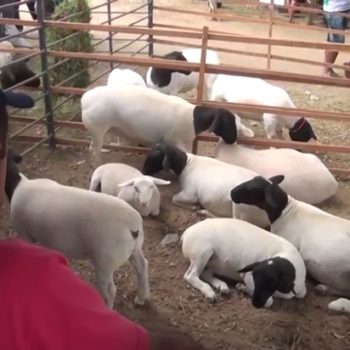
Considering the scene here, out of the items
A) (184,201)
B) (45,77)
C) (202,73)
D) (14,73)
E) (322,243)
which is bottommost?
(184,201)

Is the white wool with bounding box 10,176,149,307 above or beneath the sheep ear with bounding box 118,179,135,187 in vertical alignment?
above

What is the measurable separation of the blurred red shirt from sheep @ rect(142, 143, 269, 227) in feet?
8.61

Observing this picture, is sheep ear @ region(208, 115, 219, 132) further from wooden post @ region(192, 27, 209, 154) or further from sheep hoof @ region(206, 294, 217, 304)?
sheep hoof @ region(206, 294, 217, 304)

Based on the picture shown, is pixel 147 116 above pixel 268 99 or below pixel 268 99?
above

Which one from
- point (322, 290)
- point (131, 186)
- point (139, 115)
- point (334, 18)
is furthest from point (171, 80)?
point (322, 290)

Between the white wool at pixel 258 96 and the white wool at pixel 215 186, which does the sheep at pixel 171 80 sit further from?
the white wool at pixel 215 186

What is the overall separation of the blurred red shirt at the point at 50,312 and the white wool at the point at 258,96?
12.2ft

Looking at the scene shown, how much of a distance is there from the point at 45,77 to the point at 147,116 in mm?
821

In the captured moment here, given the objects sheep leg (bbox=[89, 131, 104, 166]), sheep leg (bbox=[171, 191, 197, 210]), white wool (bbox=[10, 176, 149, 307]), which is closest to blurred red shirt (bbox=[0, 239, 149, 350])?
white wool (bbox=[10, 176, 149, 307])

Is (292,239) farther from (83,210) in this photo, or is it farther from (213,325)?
(83,210)

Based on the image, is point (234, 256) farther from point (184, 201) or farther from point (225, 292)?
point (184, 201)

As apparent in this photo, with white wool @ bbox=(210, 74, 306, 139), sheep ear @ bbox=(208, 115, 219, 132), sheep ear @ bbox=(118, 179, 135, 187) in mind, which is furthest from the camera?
white wool @ bbox=(210, 74, 306, 139)

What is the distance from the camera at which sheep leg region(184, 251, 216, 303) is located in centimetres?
282

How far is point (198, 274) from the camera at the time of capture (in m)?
2.88
